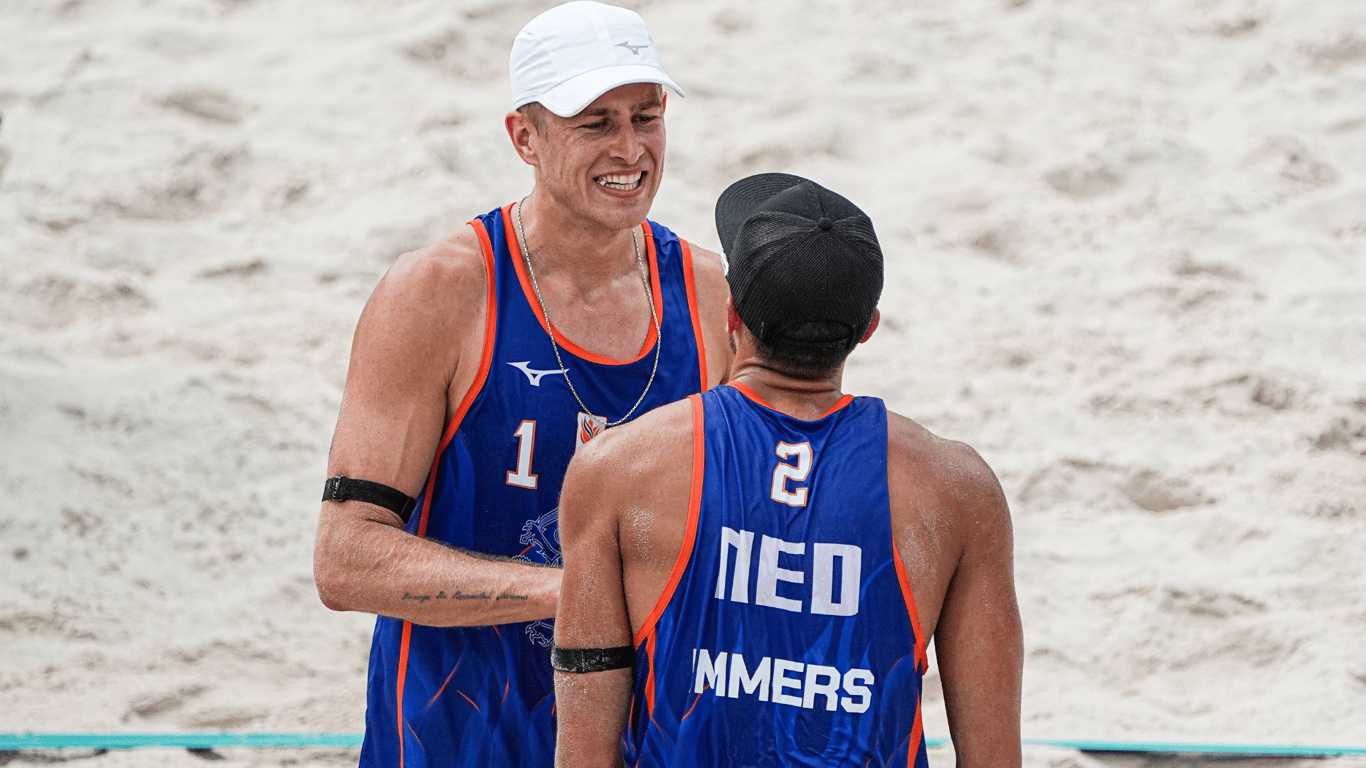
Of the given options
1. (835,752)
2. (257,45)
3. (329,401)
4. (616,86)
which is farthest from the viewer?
(257,45)

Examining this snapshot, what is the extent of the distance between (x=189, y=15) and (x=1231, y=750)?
498cm

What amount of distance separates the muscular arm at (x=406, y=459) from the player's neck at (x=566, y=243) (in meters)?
0.20

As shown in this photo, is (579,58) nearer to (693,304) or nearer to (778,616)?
(693,304)

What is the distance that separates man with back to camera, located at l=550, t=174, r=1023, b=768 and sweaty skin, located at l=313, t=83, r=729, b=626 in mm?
354

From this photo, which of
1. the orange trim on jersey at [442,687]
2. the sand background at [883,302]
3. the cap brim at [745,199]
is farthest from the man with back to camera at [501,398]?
the sand background at [883,302]

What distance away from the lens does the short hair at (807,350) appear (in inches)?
65.2

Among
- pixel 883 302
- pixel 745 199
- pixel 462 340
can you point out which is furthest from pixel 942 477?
pixel 883 302

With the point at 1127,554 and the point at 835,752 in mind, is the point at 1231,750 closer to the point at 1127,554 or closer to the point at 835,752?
the point at 1127,554

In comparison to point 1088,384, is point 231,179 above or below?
above

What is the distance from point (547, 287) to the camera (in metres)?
2.25

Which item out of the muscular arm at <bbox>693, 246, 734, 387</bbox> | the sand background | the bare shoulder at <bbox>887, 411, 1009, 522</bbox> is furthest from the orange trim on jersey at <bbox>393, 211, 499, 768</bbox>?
the sand background

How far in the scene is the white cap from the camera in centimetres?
211

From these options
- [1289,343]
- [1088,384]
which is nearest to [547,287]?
[1088,384]

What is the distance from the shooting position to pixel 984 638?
1.67 m
